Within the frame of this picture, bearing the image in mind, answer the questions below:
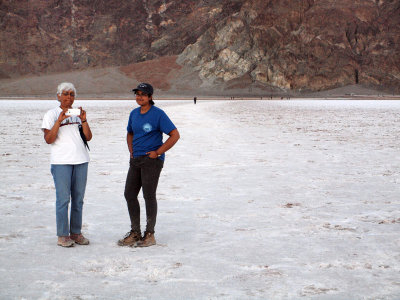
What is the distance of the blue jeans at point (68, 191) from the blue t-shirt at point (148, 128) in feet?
1.97

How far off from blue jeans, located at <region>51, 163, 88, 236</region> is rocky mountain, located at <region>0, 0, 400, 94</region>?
410 feet

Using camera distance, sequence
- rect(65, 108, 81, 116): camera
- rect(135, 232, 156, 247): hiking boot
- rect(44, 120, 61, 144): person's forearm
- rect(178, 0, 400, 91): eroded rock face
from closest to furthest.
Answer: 1. rect(65, 108, 81, 116): camera
2. rect(44, 120, 61, 144): person's forearm
3. rect(135, 232, 156, 247): hiking boot
4. rect(178, 0, 400, 91): eroded rock face

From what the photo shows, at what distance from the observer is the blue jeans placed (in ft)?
17.9

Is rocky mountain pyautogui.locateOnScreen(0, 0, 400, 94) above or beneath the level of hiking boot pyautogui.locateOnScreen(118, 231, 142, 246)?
above

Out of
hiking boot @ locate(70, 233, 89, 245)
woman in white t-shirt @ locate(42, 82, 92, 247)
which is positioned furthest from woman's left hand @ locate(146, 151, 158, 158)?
hiking boot @ locate(70, 233, 89, 245)

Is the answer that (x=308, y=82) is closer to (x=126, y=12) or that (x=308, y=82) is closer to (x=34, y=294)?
(x=126, y=12)

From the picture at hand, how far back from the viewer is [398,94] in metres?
128

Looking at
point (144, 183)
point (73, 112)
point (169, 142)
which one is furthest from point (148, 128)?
point (73, 112)

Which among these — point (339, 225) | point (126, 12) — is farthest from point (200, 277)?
point (126, 12)

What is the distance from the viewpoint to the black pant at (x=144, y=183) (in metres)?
5.55

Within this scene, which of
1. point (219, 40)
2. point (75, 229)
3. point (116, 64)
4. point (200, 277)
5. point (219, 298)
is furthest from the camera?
point (116, 64)

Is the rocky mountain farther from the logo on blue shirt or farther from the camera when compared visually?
the camera

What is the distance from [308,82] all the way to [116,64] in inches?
2312

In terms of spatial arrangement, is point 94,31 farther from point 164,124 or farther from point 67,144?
point 164,124
